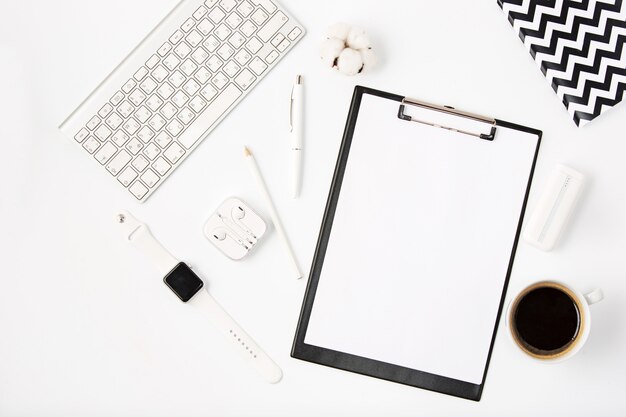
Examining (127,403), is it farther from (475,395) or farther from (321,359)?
(475,395)

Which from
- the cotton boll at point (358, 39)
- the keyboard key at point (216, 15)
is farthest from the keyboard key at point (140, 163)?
the cotton boll at point (358, 39)

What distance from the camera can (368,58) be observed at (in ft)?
2.24

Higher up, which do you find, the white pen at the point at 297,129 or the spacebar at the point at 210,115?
the spacebar at the point at 210,115

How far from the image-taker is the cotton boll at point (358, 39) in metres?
0.68

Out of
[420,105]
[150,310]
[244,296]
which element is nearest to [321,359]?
[244,296]

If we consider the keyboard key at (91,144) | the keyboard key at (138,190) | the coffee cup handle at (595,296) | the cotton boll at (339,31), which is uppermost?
the keyboard key at (91,144)

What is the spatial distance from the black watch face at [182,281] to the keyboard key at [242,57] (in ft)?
0.93

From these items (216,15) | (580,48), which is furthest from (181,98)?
(580,48)

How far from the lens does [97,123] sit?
71 centimetres

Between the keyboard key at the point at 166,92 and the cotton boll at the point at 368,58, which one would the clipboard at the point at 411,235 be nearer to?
the cotton boll at the point at 368,58

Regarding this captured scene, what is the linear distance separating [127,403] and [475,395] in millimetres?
483

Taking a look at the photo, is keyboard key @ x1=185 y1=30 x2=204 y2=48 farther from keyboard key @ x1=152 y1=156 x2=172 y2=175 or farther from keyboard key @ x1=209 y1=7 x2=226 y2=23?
keyboard key @ x1=152 y1=156 x2=172 y2=175

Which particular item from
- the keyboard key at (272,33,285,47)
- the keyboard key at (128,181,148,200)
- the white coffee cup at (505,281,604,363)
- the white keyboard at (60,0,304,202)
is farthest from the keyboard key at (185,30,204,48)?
the white coffee cup at (505,281,604,363)

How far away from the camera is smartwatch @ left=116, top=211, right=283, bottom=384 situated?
71 centimetres
